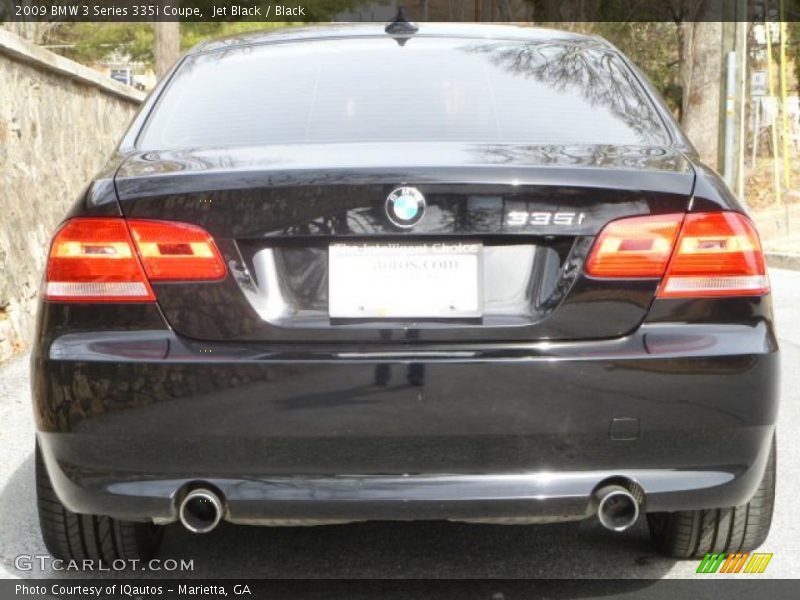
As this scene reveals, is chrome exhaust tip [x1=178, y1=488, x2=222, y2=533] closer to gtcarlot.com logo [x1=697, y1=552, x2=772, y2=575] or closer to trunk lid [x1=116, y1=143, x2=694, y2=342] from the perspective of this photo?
trunk lid [x1=116, y1=143, x2=694, y2=342]

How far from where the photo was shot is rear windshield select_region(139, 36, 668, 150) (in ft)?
11.2

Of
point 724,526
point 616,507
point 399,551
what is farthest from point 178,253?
point 724,526

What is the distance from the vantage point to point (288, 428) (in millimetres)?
2887

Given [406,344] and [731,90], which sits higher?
[731,90]

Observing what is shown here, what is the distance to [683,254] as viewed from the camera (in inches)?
118

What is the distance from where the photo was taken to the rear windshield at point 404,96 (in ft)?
11.2

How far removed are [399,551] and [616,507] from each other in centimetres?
101

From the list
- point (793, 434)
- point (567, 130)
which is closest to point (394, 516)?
point (567, 130)

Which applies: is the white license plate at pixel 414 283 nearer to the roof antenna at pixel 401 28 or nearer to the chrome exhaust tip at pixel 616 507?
the chrome exhaust tip at pixel 616 507

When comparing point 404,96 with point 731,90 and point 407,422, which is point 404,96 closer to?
point 407,422

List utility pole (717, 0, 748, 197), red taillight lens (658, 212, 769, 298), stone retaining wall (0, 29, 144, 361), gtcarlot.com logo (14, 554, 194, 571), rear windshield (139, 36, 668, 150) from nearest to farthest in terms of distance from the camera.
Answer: red taillight lens (658, 212, 769, 298)
rear windshield (139, 36, 668, 150)
gtcarlot.com logo (14, 554, 194, 571)
stone retaining wall (0, 29, 144, 361)
utility pole (717, 0, 748, 197)

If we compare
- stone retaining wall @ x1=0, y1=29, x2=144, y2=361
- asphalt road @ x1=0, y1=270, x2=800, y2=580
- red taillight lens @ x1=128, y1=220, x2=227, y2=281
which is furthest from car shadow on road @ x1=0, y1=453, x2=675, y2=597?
stone retaining wall @ x1=0, y1=29, x2=144, y2=361

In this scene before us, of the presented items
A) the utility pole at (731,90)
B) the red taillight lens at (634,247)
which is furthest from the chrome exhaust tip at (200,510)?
the utility pole at (731,90)

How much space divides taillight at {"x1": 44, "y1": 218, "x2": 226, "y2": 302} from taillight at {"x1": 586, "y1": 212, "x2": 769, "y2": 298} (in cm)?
91
